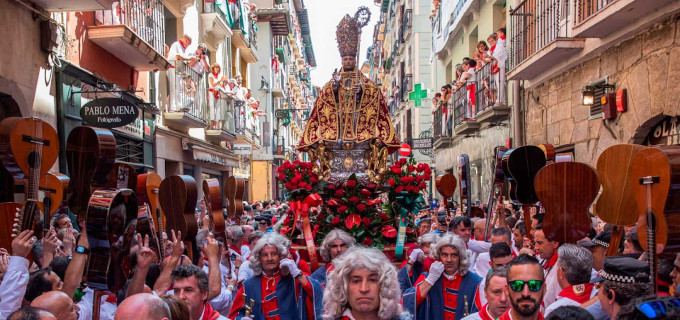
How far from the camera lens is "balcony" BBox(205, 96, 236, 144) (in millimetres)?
21609

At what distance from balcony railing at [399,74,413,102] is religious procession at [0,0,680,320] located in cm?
1474

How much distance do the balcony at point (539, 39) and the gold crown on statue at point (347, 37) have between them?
396 cm

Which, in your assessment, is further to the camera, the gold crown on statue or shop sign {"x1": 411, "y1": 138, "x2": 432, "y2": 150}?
shop sign {"x1": 411, "y1": 138, "x2": 432, "y2": 150}

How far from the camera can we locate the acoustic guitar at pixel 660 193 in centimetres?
420

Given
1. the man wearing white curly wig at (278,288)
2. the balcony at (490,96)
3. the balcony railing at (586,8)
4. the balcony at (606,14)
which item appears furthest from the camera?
the balcony at (490,96)

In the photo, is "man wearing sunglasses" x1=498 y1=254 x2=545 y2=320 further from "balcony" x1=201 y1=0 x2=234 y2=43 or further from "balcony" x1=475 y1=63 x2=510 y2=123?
"balcony" x1=201 y1=0 x2=234 y2=43

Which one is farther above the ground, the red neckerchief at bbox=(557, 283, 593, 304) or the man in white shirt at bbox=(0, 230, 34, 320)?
the man in white shirt at bbox=(0, 230, 34, 320)

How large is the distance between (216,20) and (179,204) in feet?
55.2

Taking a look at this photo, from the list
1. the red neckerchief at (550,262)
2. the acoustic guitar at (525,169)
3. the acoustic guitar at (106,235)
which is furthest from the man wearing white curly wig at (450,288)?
the acoustic guitar at (106,235)

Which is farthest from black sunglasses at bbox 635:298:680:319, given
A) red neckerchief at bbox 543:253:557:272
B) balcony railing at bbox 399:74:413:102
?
balcony railing at bbox 399:74:413:102

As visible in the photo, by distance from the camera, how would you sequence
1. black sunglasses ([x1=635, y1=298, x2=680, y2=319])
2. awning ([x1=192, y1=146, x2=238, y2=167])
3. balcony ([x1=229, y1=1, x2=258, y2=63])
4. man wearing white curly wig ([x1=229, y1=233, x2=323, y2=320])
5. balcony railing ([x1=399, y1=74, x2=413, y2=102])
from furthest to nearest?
1. balcony railing ([x1=399, y1=74, x2=413, y2=102])
2. balcony ([x1=229, y1=1, x2=258, y2=63])
3. awning ([x1=192, y1=146, x2=238, y2=167])
4. man wearing white curly wig ([x1=229, y1=233, x2=323, y2=320])
5. black sunglasses ([x1=635, y1=298, x2=680, y2=319])

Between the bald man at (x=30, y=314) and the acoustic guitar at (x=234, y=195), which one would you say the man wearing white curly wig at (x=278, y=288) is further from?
the acoustic guitar at (x=234, y=195)

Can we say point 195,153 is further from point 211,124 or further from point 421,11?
point 421,11

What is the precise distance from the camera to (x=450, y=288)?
5484 millimetres
